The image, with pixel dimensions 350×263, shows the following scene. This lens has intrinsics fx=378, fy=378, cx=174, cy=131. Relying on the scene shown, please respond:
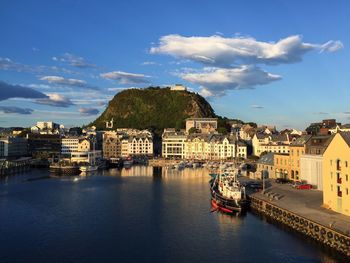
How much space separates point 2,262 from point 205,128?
124 m

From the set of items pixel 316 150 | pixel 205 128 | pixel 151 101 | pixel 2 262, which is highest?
pixel 151 101

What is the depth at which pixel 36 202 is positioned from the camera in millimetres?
43250

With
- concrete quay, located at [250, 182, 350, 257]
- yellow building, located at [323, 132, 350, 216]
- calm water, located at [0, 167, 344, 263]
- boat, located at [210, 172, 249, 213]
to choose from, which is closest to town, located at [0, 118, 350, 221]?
yellow building, located at [323, 132, 350, 216]

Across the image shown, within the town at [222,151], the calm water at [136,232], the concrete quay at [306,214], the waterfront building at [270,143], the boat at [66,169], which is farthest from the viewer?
the waterfront building at [270,143]

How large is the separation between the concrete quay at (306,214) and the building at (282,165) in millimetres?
7465

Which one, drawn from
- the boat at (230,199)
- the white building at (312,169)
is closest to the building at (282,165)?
the white building at (312,169)

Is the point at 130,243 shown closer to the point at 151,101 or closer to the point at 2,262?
the point at 2,262

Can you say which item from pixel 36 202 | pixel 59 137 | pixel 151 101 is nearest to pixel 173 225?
pixel 36 202

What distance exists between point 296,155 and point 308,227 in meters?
22.9

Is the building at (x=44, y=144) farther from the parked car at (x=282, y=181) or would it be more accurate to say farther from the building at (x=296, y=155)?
the building at (x=296, y=155)

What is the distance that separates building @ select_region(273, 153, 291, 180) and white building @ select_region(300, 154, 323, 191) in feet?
15.8

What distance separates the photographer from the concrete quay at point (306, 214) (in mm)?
24016

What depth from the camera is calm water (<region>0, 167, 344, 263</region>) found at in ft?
80.1

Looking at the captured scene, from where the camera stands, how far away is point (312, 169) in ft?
142
